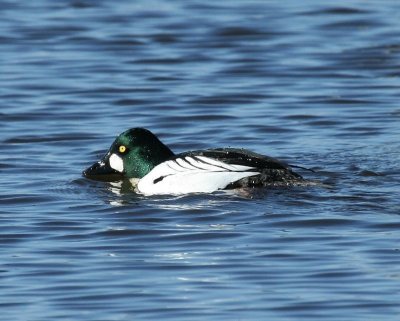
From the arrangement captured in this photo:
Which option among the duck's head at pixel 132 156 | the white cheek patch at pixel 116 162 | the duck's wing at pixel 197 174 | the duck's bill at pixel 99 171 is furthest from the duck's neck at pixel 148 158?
the duck's wing at pixel 197 174

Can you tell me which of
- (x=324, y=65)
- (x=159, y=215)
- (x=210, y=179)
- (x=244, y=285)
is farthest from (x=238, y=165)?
(x=324, y=65)

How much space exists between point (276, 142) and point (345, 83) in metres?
3.58

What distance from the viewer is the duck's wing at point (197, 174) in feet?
44.6

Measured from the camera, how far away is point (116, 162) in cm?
1467

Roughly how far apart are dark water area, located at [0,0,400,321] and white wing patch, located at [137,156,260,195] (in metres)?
0.20

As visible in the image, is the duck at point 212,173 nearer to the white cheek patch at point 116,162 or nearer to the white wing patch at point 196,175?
the white wing patch at point 196,175

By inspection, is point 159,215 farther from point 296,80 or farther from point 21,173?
point 296,80

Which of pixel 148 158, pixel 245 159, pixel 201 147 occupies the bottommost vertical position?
pixel 201 147

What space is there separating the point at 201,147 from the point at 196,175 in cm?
277

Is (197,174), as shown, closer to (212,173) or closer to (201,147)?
(212,173)

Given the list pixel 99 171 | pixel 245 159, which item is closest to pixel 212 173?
pixel 245 159

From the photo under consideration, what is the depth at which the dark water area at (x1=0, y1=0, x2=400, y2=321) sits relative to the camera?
1022cm

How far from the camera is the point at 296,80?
19953 millimetres

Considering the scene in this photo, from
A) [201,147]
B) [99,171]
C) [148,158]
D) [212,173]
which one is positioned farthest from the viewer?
[201,147]
